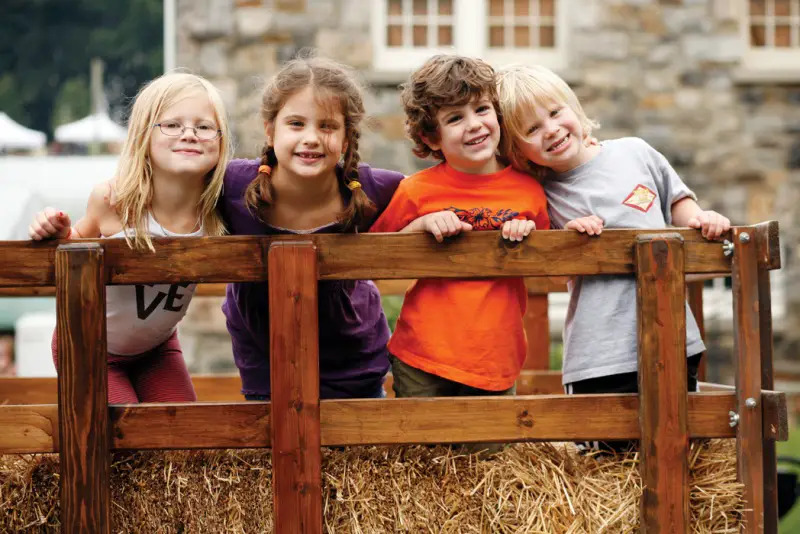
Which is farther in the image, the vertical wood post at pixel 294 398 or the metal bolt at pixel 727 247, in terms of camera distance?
Answer: the metal bolt at pixel 727 247

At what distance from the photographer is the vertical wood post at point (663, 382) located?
267cm

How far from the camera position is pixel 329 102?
2982mm

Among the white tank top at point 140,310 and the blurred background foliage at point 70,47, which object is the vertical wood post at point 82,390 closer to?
the white tank top at point 140,310

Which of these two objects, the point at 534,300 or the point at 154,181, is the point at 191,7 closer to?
the point at 534,300

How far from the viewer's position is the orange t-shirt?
2.95m

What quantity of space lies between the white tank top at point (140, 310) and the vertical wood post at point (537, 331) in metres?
1.65

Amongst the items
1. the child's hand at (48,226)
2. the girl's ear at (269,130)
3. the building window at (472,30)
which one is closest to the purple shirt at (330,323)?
the girl's ear at (269,130)

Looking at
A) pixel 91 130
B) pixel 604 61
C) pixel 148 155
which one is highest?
pixel 91 130

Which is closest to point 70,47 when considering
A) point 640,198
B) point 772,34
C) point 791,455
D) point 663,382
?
point 772,34

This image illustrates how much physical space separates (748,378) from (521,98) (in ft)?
3.36

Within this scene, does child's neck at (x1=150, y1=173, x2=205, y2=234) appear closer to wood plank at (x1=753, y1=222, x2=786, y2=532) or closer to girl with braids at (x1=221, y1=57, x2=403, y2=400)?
girl with braids at (x1=221, y1=57, x2=403, y2=400)

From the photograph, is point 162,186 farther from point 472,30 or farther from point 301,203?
point 472,30

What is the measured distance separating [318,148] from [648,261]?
3.15 ft

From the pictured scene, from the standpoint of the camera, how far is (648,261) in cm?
267
